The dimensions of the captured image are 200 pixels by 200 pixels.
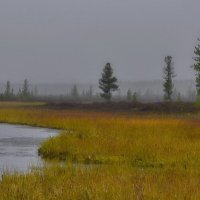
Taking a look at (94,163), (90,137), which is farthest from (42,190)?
(90,137)

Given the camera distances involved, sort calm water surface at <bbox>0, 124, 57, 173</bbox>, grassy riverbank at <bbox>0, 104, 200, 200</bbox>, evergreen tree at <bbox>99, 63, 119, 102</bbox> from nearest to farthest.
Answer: grassy riverbank at <bbox>0, 104, 200, 200</bbox>, calm water surface at <bbox>0, 124, 57, 173</bbox>, evergreen tree at <bbox>99, 63, 119, 102</bbox>

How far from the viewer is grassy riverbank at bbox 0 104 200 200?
1219 centimetres

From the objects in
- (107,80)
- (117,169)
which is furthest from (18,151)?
(107,80)

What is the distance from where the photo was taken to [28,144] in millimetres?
30266

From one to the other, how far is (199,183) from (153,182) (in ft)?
4.30

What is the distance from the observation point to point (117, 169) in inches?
661

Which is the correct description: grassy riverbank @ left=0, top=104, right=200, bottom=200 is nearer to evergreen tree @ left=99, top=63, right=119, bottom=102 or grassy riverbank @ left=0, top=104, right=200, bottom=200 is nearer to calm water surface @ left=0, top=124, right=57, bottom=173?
calm water surface @ left=0, top=124, right=57, bottom=173

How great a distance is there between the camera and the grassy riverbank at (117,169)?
1219cm

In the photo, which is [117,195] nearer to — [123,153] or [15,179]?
[15,179]

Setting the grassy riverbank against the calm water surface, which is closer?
the grassy riverbank

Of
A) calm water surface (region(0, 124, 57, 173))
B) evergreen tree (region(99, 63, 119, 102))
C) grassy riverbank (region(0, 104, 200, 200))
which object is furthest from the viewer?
evergreen tree (region(99, 63, 119, 102))

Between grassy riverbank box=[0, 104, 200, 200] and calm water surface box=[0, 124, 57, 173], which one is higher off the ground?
grassy riverbank box=[0, 104, 200, 200]

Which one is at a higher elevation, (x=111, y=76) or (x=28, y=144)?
(x=111, y=76)

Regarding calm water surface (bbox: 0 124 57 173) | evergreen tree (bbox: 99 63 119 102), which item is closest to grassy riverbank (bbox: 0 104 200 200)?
calm water surface (bbox: 0 124 57 173)
